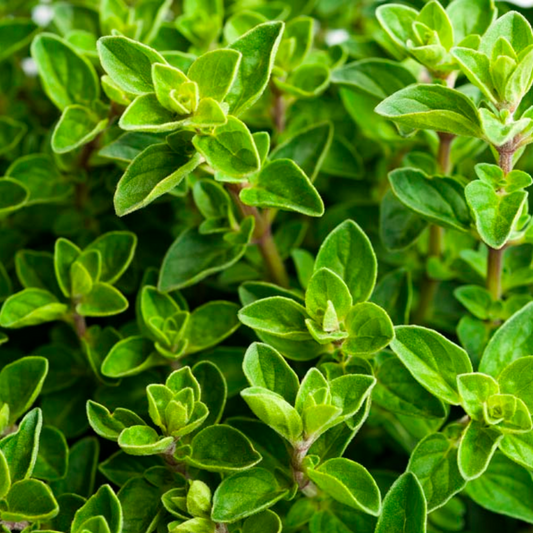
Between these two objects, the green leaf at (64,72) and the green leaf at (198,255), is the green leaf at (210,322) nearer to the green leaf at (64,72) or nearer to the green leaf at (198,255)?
the green leaf at (198,255)

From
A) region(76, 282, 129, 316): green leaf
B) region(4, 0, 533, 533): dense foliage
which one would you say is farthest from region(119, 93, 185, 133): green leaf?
region(76, 282, 129, 316): green leaf

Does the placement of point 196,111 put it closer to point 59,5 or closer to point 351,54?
point 351,54

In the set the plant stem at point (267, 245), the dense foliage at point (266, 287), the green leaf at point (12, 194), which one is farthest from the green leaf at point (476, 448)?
the green leaf at point (12, 194)

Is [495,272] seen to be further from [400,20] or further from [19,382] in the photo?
[19,382]

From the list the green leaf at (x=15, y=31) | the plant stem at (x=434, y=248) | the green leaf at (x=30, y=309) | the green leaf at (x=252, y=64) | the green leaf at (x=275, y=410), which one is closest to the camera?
the green leaf at (x=275, y=410)

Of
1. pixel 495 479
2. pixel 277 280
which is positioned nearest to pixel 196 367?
pixel 277 280

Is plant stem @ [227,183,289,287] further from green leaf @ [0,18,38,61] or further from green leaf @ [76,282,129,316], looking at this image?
green leaf @ [0,18,38,61]
